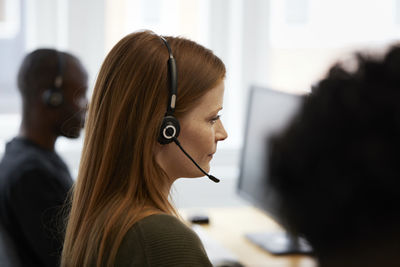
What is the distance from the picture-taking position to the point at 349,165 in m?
0.35

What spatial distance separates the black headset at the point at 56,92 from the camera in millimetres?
1688

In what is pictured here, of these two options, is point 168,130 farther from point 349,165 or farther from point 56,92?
point 56,92

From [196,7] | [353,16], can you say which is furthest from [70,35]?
[353,16]

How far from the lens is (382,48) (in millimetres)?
374

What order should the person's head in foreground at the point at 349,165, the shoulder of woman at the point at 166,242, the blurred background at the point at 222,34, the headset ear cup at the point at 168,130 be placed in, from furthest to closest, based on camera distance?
the blurred background at the point at 222,34 < the headset ear cup at the point at 168,130 < the shoulder of woman at the point at 166,242 < the person's head in foreground at the point at 349,165

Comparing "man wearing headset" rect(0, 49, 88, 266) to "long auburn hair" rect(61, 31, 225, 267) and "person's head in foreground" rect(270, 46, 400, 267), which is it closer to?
"long auburn hair" rect(61, 31, 225, 267)

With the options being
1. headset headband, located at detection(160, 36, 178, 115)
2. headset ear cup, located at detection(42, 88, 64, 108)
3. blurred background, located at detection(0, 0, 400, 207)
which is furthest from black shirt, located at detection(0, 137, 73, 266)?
blurred background, located at detection(0, 0, 400, 207)

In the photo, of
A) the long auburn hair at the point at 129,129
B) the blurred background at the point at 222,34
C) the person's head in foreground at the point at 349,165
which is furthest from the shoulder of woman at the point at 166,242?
the blurred background at the point at 222,34

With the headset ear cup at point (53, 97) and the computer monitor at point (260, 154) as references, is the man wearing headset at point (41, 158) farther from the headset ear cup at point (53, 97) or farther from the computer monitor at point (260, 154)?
the computer monitor at point (260, 154)

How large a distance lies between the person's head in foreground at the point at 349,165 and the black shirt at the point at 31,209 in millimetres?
1215

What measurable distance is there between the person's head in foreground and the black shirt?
1215mm

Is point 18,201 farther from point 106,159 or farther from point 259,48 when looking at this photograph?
point 259,48

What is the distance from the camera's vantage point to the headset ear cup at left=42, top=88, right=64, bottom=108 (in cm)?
169

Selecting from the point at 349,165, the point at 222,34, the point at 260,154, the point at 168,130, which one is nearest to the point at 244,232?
the point at 260,154
